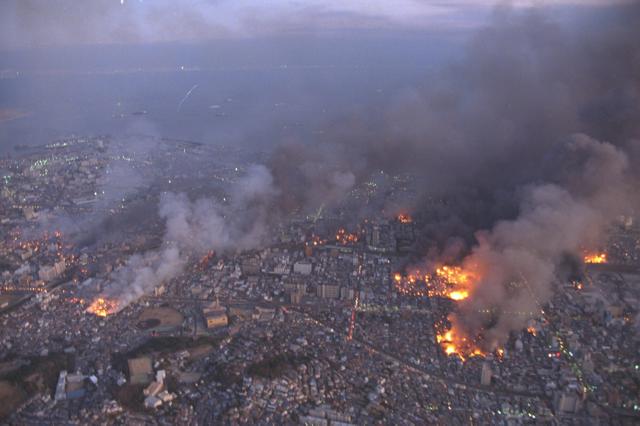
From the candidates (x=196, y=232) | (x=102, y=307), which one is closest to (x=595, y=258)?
(x=196, y=232)

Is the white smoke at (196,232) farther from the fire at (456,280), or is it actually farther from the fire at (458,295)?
the fire at (458,295)

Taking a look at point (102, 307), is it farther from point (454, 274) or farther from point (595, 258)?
point (595, 258)

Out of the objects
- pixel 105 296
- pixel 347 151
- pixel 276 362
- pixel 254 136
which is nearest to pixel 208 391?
pixel 276 362

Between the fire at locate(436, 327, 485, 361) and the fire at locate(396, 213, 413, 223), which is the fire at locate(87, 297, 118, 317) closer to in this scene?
the fire at locate(436, 327, 485, 361)

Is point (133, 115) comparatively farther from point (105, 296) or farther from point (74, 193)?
point (105, 296)

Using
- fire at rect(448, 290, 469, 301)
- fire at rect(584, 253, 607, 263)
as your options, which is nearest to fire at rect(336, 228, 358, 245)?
fire at rect(448, 290, 469, 301)

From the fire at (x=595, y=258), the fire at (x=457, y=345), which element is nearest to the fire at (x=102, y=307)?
the fire at (x=457, y=345)

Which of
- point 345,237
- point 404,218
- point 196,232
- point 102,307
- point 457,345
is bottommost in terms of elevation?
point 345,237
